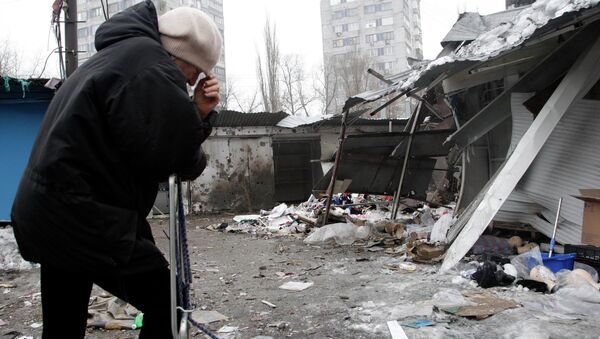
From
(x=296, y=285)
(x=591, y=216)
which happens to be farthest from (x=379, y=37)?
(x=296, y=285)

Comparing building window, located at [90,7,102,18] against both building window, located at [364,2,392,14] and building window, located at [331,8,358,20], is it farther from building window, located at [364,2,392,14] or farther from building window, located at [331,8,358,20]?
building window, located at [364,2,392,14]

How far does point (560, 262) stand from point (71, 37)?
7.11 m

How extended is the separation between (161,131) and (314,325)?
2.37m

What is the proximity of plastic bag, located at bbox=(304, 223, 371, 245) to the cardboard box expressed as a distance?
3.24 m

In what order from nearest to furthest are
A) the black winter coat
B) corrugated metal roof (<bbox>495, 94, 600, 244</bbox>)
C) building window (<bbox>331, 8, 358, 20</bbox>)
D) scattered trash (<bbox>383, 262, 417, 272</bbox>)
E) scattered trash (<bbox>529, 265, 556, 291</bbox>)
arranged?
the black winter coat < scattered trash (<bbox>529, 265, 556, 291</bbox>) < corrugated metal roof (<bbox>495, 94, 600, 244</bbox>) < scattered trash (<bbox>383, 262, 417, 272</bbox>) < building window (<bbox>331, 8, 358, 20</bbox>)

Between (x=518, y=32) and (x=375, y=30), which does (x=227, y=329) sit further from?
(x=375, y=30)

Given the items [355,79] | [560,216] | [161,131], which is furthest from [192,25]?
[355,79]

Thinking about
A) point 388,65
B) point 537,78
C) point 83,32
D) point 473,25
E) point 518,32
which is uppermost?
point 83,32

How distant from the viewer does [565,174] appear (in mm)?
4957

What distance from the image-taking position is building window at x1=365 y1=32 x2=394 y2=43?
191ft

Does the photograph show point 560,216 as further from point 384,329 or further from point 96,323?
point 96,323

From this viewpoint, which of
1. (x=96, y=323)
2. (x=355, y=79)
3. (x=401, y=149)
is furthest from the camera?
(x=355, y=79)

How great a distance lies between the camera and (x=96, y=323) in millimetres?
3477

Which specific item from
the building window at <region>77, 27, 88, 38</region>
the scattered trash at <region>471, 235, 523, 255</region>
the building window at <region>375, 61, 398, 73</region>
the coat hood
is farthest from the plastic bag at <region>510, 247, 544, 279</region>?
the building window at <region>375, 61, 398, 73</region>
